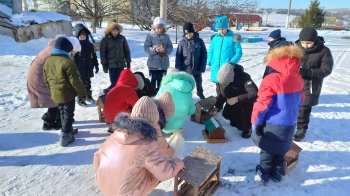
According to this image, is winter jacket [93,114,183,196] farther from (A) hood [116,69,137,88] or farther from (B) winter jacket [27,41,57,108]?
(B) winter jacket [27,41,57,108]

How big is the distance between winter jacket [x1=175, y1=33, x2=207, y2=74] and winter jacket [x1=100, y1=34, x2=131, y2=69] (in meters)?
1.10

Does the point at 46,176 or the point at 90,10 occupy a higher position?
the point at 90,10

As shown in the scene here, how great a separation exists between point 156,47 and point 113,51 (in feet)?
2.77

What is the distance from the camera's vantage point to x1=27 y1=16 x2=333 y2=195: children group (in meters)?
2.60

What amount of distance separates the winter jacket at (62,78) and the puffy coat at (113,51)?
69.2 inches

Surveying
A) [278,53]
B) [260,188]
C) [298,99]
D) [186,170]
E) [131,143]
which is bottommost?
[260,188]

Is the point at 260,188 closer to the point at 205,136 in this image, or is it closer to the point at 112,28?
the point at 205,136

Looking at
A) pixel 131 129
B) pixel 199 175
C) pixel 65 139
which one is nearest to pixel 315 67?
pixel 199 175

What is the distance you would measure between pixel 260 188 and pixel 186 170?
0.98m

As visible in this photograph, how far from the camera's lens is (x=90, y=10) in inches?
734

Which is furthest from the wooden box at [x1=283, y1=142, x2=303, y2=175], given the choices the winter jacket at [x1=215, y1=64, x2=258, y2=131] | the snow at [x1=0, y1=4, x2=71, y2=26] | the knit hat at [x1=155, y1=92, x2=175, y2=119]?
the snow at [x1=0, y1=4, x2=71, y2=26]

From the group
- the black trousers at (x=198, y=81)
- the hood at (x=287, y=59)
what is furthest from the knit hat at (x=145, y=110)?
the black trousers at (x=198, y=81)

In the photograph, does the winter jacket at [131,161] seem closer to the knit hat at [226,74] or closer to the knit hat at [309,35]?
the knit hat at [226,74]

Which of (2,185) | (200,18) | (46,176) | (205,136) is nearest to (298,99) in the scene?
(205,136)
